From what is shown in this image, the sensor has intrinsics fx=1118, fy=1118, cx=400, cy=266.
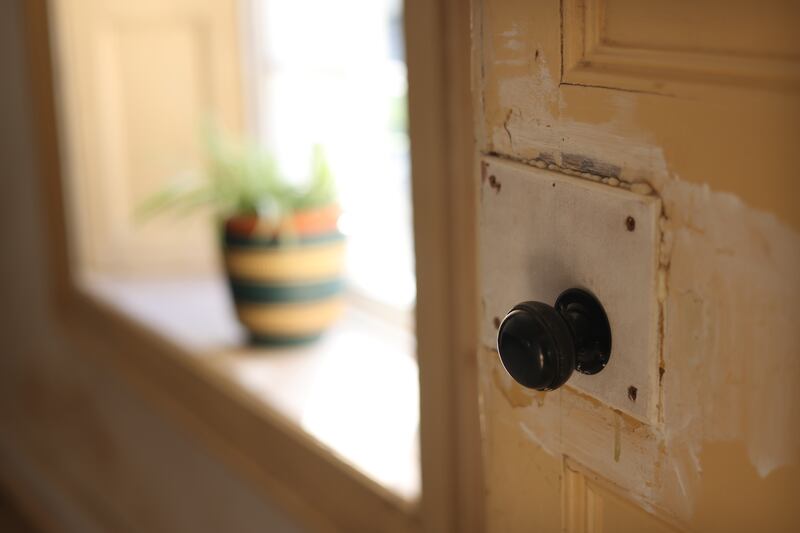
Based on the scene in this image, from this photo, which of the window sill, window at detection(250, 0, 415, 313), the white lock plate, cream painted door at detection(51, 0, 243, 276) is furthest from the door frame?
cream painted door at detection(51, 0, 243, 276)

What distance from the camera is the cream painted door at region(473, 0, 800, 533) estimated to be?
0.72 metres

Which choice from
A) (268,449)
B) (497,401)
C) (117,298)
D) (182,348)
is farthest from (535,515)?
(117,298)

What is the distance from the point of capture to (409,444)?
5.49 feet

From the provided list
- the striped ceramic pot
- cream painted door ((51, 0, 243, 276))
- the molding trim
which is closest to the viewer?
the molding trim

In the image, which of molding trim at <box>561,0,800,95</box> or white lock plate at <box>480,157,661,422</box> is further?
white lock plate at <box>480,157,661,422</box>

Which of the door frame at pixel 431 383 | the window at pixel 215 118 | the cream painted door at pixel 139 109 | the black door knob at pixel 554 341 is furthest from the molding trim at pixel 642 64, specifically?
the cream painted door at pixel 139 109

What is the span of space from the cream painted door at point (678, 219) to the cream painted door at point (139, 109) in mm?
1583

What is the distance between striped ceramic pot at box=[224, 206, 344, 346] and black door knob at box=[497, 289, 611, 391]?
1.22m

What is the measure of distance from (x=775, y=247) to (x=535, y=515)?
39 centimetres

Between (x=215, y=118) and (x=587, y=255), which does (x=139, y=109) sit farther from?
(x=587, y=255)

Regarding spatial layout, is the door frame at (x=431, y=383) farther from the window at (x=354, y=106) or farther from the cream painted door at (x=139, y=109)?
the cream painted door at (x=139, y=109)

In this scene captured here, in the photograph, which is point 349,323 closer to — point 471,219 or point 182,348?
point 182,348

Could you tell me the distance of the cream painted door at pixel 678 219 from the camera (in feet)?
2.37

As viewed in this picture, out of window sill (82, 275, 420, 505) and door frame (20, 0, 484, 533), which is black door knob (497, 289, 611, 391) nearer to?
door frame (20, 0, 484, 533)
